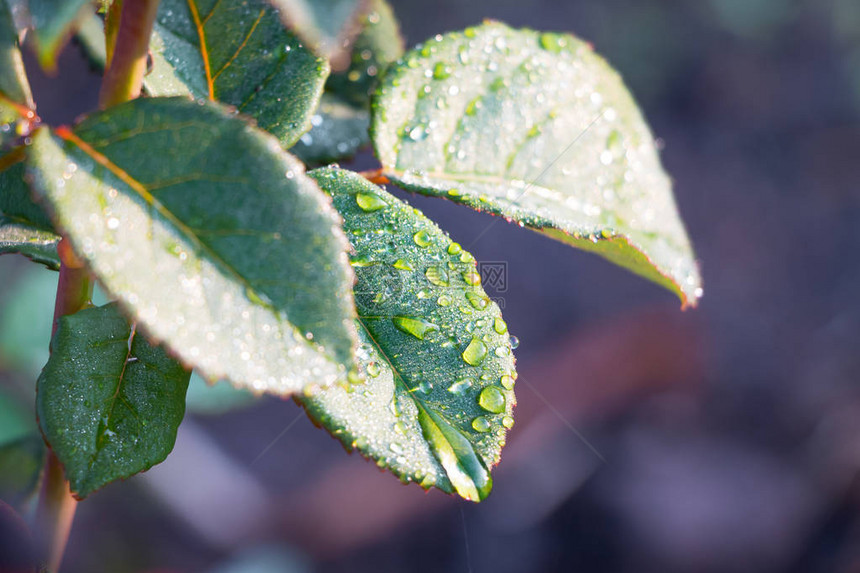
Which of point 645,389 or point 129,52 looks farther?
point 645,389

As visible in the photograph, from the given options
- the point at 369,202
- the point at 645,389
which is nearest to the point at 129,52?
the point at 369,202

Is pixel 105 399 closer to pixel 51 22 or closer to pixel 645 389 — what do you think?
pixel 51 22

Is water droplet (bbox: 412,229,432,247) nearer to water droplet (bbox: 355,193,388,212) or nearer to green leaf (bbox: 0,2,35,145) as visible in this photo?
water droplet (bbox: 355,193,388,212)

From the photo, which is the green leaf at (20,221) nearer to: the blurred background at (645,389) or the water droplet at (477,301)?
the water droplet at (477,301)

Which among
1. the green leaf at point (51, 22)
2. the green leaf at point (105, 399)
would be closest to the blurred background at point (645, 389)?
the green leaf at point (105, 399)

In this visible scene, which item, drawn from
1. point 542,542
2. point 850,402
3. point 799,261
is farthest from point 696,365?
point 542,542
